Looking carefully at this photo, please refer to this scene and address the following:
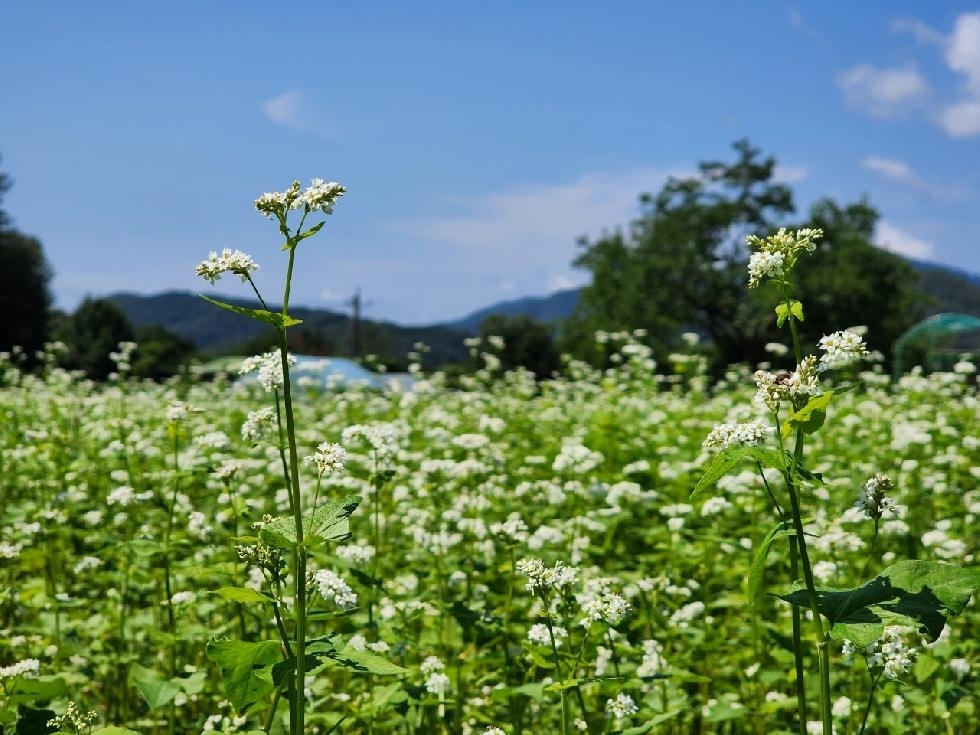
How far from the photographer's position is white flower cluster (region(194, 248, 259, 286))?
220 cm

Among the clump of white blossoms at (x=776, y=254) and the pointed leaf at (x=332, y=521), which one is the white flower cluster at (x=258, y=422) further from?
the clump of white blossoms at (x=776, y=254)

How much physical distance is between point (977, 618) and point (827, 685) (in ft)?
10.8

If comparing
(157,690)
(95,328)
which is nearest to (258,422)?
(157,690)

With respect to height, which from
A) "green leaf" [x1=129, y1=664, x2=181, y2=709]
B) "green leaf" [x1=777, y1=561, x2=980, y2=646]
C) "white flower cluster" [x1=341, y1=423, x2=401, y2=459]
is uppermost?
"white flower cluster" [x1=341, y1=423, x2=401, y2=459]

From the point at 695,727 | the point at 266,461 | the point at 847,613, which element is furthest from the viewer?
the point at 266,461

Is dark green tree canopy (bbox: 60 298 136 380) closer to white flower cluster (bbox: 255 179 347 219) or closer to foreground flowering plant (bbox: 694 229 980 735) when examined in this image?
white flower cluster (bbox: 255 179 347 219)

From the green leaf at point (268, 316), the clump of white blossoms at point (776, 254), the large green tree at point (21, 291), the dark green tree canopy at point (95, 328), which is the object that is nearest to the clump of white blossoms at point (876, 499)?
the clump of white blossoms at point (776, 254)

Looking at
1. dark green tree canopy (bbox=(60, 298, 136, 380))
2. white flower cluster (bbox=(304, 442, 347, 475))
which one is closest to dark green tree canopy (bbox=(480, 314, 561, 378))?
dark green tree canopy (bbox=(60, 298, 136, 380))

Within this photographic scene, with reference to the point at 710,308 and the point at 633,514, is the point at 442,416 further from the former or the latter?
the point at 710,308

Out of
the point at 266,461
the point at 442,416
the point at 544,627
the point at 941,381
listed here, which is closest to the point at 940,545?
the point at 544,627

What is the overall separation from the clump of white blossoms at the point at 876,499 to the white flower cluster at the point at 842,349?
18.5 inches

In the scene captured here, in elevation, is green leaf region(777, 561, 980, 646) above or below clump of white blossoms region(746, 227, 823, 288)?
below

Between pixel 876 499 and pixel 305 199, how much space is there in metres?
1.86

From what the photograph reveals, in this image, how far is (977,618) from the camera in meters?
4.80
